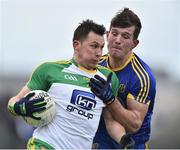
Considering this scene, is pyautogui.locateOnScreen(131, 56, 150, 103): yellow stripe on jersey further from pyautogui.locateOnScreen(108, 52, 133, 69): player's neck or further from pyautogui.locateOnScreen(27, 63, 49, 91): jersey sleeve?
pyautogui.locateOnScreen(27, 63, 49, 91): jersey sleeve

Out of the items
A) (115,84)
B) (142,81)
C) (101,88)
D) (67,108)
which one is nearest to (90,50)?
(101,88)

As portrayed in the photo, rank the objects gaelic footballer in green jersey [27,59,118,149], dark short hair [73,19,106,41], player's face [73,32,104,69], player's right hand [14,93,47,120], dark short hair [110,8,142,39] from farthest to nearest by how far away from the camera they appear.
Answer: dark short hair [110,8,142,39], dark short hair [73,19,106,41], player's face [73,32,104,69], gaelic footballer in green jersey [27,59,118,149], player's right hand [14,93,47,120]

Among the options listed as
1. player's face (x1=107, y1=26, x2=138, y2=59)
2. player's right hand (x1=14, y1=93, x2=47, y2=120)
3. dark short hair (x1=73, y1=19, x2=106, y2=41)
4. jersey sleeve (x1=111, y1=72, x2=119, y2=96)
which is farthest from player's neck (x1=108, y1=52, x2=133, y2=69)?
player's right hand (x1=14, y1=93, x2=47, y2=120)

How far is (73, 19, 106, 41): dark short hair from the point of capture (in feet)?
31.9

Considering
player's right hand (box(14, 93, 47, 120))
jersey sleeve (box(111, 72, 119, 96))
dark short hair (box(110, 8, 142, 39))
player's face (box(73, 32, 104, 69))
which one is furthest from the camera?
dark short hair (box(110, 8, 142, 39))

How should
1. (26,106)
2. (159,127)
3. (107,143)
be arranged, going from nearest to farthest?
(26,106)
(107,143)
(159,127)

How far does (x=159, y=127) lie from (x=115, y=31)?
1221 cm

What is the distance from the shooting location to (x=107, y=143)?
10.6 metres

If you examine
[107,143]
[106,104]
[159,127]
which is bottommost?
[159,127]

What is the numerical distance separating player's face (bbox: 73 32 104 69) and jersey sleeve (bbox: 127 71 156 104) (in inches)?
34.5

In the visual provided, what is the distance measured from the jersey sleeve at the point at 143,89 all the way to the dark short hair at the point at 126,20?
1.75ft

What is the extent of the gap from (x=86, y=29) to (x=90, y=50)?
0.32m

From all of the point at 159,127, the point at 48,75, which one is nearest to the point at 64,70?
the point at 48,75

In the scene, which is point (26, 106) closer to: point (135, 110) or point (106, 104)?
point (106, 104)
